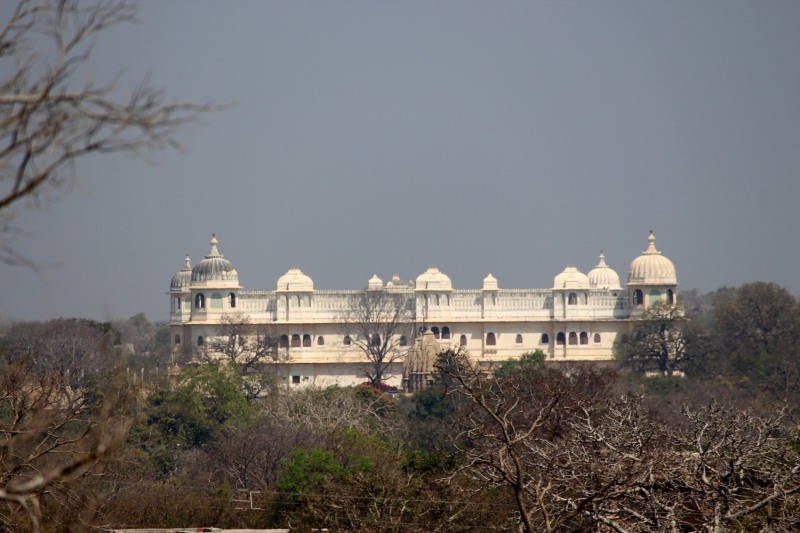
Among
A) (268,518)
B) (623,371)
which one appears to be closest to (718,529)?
(268,518)

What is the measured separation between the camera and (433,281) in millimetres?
48344

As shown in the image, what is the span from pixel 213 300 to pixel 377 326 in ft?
27.5

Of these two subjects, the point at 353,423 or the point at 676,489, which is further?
the point at 353,423

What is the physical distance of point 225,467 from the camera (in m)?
25.5

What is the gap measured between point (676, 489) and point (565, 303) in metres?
37.0

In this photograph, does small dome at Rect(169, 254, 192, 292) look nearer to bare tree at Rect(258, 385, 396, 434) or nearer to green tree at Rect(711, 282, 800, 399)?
bare tree at Rect(258, 385, 396, 434)

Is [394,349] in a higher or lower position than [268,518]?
higher

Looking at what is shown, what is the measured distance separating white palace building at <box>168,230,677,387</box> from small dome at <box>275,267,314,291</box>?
5 cm

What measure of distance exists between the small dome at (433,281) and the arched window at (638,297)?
30.4 ft

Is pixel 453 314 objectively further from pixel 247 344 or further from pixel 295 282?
pixel 247 344

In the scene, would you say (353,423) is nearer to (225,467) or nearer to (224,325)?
(225,467)

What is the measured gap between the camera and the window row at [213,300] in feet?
159

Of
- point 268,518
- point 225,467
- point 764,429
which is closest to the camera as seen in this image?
point 764,429

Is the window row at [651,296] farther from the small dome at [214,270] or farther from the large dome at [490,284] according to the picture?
the small dome at [214,270]
